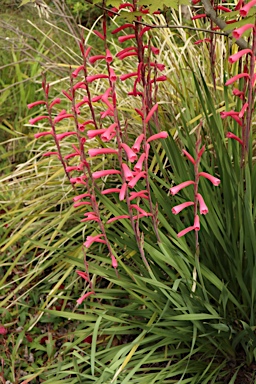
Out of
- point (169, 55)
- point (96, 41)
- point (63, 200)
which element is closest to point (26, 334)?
point (63, 200)

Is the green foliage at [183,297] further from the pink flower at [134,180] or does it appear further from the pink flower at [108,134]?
the pink flower at [108,134]

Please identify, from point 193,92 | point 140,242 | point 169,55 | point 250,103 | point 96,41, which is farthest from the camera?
point 96,41

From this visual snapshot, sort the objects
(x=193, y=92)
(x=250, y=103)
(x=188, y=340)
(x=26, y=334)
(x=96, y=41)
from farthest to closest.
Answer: (x=96, y=41), (x=193, y=92), (x=26, y=334), (x=188, y=340), (x=250, y=103)

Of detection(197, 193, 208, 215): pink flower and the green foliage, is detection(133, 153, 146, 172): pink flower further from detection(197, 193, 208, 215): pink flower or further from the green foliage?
the green foliage

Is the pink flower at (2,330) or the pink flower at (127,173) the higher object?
the pink flower at (127,173)

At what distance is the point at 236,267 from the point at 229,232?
156 millimetres

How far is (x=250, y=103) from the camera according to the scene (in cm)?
220

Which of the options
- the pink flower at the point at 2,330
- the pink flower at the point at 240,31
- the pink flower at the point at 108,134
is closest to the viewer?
the pink flower at the point at 240,31

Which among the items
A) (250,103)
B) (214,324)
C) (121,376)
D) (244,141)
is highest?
(250,103)

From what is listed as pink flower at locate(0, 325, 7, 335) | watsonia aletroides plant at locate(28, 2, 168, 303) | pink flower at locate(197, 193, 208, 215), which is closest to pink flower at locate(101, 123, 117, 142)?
watsonia aletroides plant at locate(28, 2, 168, 303)

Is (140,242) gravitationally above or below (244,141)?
below

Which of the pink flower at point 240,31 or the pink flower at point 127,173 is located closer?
the pink flower at point 240,31

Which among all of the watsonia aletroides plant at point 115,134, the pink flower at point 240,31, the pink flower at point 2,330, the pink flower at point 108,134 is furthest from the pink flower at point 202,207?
the pink flower at point 2,330

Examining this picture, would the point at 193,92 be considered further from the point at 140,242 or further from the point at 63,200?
the point at 140,242
